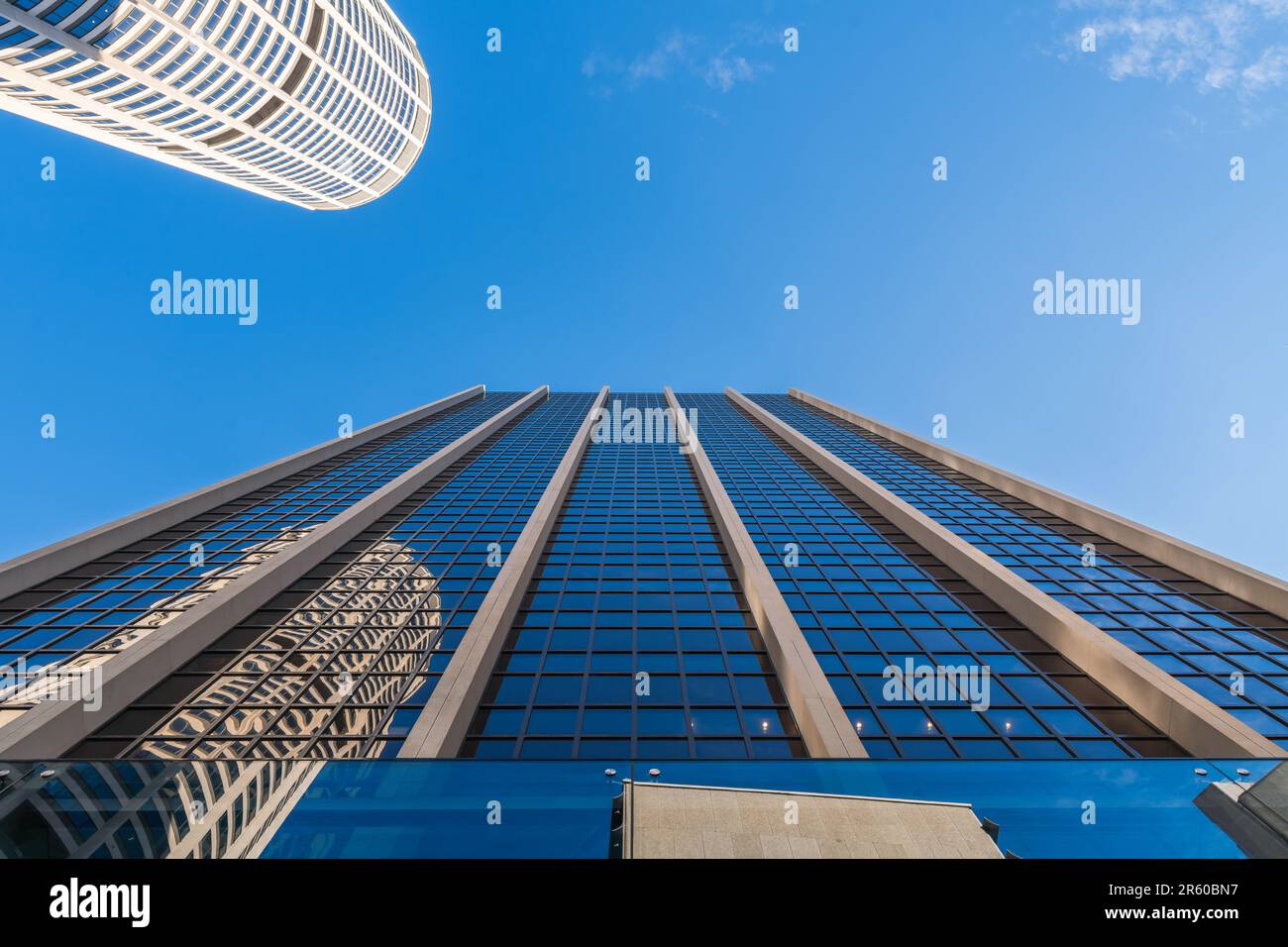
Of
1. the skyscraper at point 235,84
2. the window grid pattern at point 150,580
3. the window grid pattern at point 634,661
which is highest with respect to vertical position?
the skyscraper at point 235,84

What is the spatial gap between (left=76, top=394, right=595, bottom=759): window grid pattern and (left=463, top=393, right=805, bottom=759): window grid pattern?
7.41 ft

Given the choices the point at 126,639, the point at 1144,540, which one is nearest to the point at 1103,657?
the point at 1144,540

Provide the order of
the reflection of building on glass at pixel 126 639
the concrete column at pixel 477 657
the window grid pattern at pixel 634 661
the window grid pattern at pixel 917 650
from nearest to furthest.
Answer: the concrete column at pixel 477 657 < the reflection of building on glass at pixel 126 639 < the window grid pattern at pixel 917 650 < the window grid pattern at pixel 634 661

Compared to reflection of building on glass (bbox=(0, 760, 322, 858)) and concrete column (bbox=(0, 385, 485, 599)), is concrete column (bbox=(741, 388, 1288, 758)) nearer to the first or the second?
reflection of building on glass (bbox=(0, 760, 322, 858))

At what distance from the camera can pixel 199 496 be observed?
99.5 ft

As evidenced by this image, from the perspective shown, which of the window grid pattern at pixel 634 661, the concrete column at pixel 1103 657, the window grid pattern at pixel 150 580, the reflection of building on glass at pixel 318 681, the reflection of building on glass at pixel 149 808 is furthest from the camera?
the window grid pattern at pixel 150 580

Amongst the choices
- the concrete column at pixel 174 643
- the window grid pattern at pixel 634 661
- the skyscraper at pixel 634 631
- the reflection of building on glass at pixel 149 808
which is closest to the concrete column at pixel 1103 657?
the skyscraper at pixel 634 631

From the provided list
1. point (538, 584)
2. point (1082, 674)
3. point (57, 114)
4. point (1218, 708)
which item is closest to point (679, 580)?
point (538, 584)

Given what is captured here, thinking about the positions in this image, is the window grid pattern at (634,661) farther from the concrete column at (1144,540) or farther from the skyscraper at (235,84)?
the skyscraper at (235,84)

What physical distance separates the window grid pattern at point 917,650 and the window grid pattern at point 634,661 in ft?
7.68

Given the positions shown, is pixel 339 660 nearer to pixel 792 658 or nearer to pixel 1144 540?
pixel 792 658

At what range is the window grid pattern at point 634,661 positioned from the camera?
1619cm

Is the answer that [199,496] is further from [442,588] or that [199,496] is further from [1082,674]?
[1082,674]

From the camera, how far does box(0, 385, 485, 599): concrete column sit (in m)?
21.9
